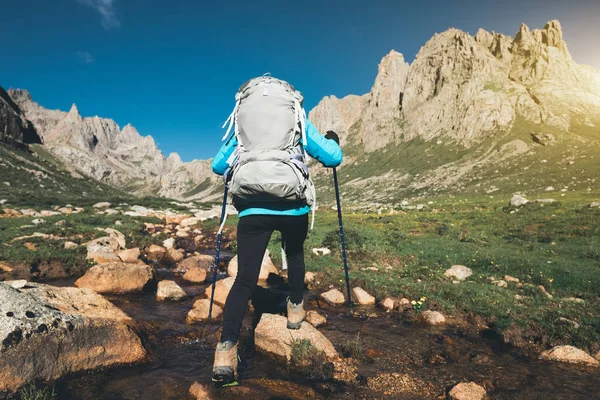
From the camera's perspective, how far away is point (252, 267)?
4.07 metres

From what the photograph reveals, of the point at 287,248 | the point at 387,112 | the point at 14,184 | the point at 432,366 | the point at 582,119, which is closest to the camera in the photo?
the point at 287,248

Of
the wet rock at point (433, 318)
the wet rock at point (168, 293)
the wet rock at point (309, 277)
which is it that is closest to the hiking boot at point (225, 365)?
the wet rock at point (433, 318)

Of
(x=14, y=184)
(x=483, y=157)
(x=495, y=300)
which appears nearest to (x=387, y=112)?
(x=483, y=157)

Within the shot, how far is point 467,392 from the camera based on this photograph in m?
4.07

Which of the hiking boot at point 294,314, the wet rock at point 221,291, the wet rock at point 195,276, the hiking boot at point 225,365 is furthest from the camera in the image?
the wet rock at point 195,276

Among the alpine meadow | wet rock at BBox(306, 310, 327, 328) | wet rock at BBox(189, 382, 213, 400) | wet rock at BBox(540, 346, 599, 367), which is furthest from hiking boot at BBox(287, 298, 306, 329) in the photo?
wet rock at BBox(540, 346, 599, 367)

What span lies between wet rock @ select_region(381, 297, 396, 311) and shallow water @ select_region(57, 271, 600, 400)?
0.95 metres

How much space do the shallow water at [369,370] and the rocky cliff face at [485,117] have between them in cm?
7789

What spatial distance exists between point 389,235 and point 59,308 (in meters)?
16.6

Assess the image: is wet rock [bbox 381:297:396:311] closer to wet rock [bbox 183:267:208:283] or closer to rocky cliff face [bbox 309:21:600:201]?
wet rock [bbox 183:267:208:283]

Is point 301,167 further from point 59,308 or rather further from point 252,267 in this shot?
point 59,308

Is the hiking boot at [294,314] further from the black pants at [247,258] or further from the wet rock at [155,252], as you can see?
the wet rock at [155,252]

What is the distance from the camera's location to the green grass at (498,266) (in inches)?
279

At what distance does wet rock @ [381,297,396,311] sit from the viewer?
316 inches
